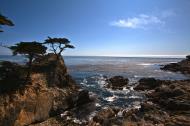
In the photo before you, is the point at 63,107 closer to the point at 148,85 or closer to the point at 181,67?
the point at 148,85

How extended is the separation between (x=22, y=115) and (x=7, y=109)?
177cm

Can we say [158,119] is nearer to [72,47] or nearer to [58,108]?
[58,108]

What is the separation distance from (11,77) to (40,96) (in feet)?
12.0

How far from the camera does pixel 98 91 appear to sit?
4156 cm

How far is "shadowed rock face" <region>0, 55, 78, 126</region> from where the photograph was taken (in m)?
20.4

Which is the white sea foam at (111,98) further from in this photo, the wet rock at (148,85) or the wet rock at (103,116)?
the wet rock at (148,85)

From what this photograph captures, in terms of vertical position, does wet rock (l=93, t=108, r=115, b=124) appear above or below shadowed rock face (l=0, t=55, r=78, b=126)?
below

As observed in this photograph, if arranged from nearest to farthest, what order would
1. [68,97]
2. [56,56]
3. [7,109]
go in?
[7,109] < [68,97] < [56,56]

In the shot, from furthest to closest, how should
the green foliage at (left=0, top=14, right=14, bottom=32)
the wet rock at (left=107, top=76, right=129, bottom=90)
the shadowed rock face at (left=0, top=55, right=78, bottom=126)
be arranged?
the wet rock at (left=107, top=76, right=129, bottom=90), the shadowed rock face at (left=0, top=55, right=78, bottom=126), the green foliage at (left=0, top=14, right=14, bottom=32)

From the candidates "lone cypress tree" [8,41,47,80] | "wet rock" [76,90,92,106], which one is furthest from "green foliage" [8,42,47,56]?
"wet rock" [76,90,92,106]

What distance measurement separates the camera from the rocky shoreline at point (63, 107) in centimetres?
2103

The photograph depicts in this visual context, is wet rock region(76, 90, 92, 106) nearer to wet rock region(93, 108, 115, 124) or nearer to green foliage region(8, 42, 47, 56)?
wet rock region(93, 108, 115, 124)

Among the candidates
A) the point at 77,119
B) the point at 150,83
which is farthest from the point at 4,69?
the point at 150,83

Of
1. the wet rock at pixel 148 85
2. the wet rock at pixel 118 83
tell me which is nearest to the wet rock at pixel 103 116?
the wet rock at pixel 148 85
